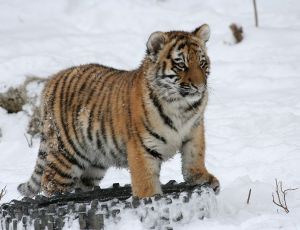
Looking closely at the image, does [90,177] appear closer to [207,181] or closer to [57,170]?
[57,170]

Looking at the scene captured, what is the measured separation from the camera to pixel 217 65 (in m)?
8.83

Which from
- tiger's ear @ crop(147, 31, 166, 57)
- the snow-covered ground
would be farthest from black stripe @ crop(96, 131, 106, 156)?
the snow-covered ground

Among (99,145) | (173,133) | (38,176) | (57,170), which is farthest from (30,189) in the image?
(173,133)

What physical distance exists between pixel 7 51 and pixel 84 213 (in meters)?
5.65

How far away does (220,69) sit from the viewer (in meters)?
8.68

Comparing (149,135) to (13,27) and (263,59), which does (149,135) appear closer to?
(263,59)

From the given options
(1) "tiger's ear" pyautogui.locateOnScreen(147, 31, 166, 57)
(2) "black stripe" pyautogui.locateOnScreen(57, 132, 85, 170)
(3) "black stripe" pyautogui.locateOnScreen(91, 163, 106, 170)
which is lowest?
(3) "black stripe" pyautogui.locateOnScreen(91, 163, 106, 170)

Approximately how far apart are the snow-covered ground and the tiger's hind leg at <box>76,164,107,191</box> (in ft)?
2.75

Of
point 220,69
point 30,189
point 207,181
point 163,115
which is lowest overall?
point 207,181

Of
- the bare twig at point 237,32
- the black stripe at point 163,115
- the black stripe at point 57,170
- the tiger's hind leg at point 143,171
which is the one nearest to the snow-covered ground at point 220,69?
the bare twig at point 237,32

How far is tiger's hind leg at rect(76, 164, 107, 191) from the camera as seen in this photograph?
210 inches

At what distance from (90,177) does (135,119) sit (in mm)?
1150

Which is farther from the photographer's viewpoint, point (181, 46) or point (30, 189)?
point (30, 189)

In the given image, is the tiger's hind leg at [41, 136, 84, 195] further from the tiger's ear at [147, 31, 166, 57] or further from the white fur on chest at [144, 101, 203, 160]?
the tiger's ear at [147, 31, 166, 57]
